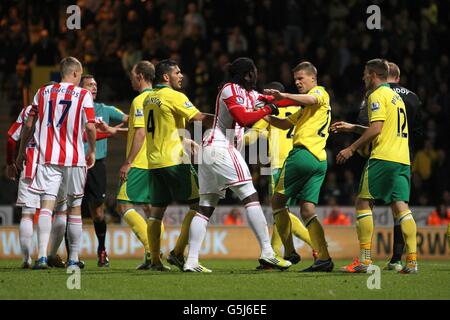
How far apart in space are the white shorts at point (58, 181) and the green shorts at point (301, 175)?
2.19 metres

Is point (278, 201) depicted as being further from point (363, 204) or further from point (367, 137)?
point (367, 137)

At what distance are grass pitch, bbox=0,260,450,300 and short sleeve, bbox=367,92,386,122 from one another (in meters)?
1.61

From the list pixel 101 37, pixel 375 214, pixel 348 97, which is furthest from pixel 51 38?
pixel 375 214

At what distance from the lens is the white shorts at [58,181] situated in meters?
10.7

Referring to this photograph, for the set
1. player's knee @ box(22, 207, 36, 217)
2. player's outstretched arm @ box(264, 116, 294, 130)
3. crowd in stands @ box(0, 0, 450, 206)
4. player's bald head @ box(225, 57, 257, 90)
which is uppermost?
crowd in stands @ box(0, 0, 450, 206)

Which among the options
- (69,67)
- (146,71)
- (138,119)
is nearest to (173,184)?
(138,119)

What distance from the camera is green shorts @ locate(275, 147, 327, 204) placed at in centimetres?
1066

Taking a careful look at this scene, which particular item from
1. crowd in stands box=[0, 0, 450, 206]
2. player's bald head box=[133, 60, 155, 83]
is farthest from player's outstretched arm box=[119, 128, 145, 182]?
crowd in stands box=[0, 0, 450, 206]

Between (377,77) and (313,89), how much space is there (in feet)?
2.29

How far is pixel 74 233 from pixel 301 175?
8.42 feet

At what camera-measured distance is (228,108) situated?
1020cm

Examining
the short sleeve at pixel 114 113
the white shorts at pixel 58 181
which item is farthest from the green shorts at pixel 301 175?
the short sleeve at pixel 114 113

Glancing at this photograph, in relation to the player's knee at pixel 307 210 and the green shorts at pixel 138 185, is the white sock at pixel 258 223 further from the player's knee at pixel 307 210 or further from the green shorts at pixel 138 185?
the green shorts at pixel 138 185

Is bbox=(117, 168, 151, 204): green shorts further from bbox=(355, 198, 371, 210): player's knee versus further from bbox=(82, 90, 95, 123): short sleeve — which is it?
bbox=(355, 198, 371, 210): player's knee
